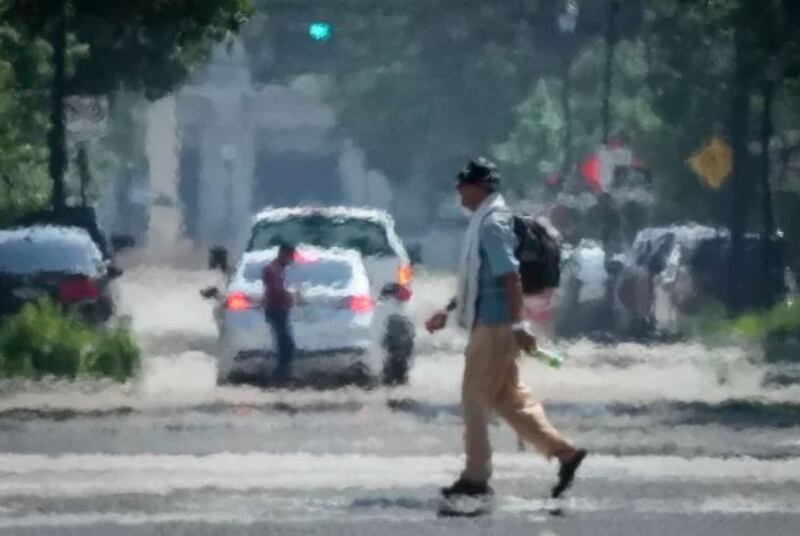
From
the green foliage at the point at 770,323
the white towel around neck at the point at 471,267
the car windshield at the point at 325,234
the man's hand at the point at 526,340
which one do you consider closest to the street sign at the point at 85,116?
the car windshield at the point at 325,234

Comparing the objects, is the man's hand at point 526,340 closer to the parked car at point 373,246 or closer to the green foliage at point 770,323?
the parked car at point 373,246

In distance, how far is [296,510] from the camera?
616 inches

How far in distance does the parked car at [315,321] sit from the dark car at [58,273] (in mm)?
4220

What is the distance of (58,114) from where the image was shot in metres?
36.3

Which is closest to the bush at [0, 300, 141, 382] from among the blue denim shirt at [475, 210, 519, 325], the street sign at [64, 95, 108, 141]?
the street sign at [64, 95, 108, 141]

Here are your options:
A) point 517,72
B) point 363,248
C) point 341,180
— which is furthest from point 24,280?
point 341,180

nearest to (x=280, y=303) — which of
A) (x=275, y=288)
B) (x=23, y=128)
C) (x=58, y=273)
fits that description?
(x=275, y=288)

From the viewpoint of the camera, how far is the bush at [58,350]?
26922 millimetres

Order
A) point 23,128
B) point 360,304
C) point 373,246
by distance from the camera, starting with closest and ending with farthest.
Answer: point 360,304 → point 373,246 → point 23,128

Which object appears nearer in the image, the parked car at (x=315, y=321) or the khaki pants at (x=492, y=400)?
the khaki pants at (x=492, y=400)

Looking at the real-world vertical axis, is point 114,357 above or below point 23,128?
below

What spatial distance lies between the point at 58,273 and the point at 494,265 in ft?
52.8

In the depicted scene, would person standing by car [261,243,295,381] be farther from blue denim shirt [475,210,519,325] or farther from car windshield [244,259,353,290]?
blue denim shirt [475,210,519,325]

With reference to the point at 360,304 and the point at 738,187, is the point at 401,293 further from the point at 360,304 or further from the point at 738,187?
the point at 738,187
